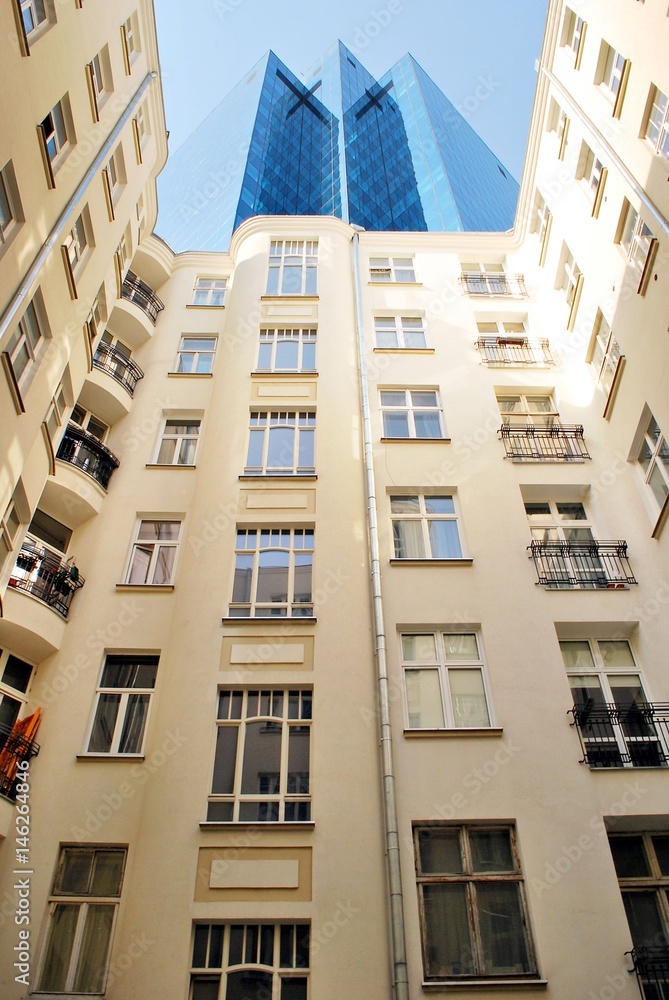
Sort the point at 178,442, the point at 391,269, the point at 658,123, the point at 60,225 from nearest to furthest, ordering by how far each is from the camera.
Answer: the point at 60,225 → the point at 658,123 → the point at 178,442 → the point at 391,269

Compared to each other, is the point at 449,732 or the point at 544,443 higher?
the point at 544,443

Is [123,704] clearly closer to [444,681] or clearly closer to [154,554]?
[154,554]

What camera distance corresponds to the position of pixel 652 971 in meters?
10.3

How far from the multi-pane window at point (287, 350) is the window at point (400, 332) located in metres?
2.13

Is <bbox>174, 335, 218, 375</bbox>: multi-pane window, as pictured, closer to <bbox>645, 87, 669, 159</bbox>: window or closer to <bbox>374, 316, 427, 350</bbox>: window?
<bbox>374, 316, 427, 350</bbox>: window

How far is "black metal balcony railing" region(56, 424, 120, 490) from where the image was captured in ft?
55.8

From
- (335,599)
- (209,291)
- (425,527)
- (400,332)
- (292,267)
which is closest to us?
(335,599)

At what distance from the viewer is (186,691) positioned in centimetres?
1310

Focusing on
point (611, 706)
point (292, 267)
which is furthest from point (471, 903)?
point (292, 267)

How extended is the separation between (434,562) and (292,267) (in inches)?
524

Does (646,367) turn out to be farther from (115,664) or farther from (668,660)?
(115,664)

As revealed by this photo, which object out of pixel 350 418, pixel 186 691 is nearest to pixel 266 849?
pixel 186 691

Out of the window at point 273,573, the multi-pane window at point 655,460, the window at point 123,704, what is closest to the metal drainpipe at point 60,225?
the window at point 273,573

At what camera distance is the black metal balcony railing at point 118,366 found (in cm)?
1948
